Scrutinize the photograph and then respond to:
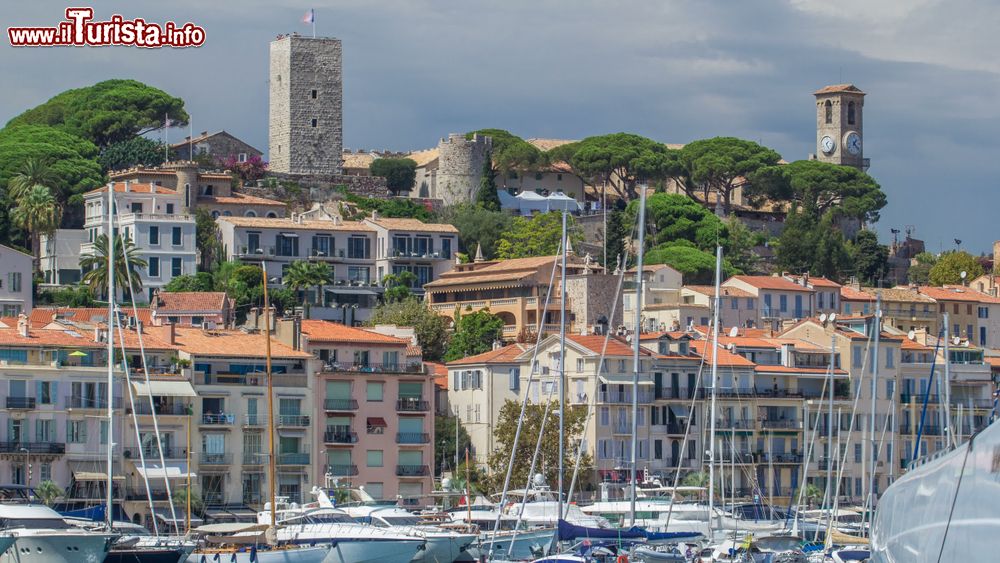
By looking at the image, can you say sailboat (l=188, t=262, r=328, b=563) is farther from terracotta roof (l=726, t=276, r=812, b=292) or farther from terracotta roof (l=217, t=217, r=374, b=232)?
terracotta roof (l=217, t=217, r=374, b=232)

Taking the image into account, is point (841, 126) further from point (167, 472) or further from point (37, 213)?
point (167, 472)

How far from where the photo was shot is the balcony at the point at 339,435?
2665 inches

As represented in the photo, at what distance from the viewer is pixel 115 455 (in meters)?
61.1

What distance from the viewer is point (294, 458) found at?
→ 6594 centimetres

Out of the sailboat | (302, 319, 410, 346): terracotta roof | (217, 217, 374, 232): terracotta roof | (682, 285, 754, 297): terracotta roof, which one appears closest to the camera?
the sailboat

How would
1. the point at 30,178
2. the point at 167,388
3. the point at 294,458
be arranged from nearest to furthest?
the point at 167,388 < the point at 294,458 < the point at 30,178

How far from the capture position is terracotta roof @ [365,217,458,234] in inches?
4359

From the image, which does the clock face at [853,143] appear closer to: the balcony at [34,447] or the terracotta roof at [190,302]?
the terracotta roof at [190,302]

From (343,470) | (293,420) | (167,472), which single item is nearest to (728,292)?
(343,470)

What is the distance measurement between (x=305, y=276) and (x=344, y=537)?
52784 mm

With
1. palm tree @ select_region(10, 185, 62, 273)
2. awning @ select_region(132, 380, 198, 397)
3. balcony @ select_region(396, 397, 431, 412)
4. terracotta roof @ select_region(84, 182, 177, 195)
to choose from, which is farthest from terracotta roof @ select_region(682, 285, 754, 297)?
awning @ select_region(132, 380, 198, 397)

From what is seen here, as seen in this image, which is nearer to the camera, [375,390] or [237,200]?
[375,390]

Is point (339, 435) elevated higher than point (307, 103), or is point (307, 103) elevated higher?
point (307, 103)

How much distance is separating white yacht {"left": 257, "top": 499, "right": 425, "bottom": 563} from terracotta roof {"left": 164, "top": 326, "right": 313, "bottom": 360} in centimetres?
1382
